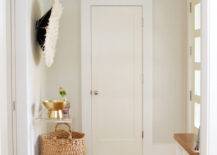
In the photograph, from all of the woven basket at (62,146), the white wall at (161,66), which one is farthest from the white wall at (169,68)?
the woven basket at (62,146)

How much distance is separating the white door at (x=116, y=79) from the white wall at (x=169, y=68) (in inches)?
9.5

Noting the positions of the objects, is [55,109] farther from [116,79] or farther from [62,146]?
[116,79]

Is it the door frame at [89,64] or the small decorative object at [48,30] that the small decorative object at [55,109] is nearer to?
the small decorative object at [48,30]

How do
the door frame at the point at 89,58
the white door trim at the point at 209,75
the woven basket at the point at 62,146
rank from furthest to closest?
the door frame at the point at 89,58 → the woven basket at the point at 62,146 → the white door trim at the point at 209,75

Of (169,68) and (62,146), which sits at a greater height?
(169,68)

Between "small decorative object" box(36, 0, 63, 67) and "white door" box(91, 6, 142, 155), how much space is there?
47.6 inches

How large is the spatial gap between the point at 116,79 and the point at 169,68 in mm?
764

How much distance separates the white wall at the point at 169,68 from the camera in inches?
196

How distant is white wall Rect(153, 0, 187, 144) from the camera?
196 inches

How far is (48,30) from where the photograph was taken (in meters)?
3.64

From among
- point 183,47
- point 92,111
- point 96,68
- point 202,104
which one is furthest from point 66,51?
point 202,104

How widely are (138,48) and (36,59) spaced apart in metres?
1.67

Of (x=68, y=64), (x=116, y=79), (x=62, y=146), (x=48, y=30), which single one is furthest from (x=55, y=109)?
(x=116, y=79)
